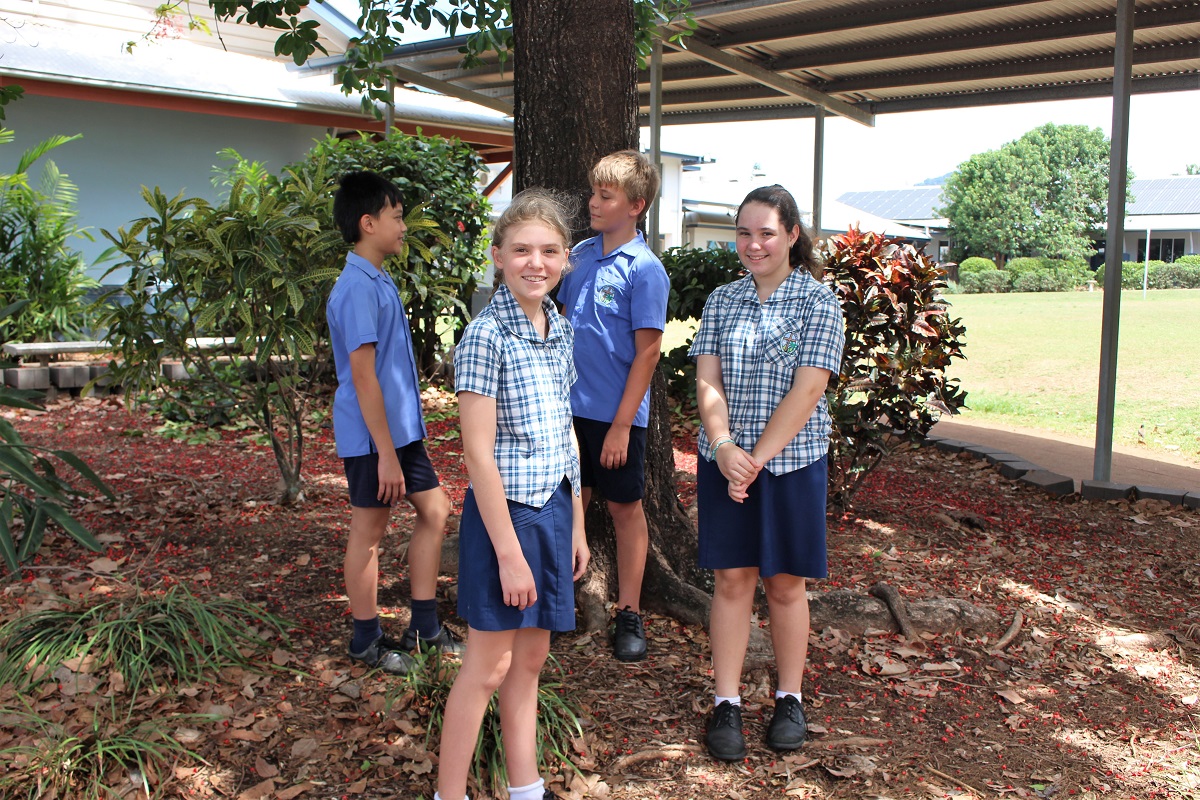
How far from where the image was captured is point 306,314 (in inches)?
199

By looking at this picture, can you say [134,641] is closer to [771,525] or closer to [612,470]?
[612,470]

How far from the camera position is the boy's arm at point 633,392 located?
11.1 ft

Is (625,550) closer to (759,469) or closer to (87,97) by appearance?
(759,469)

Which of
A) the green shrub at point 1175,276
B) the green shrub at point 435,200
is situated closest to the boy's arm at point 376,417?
the green shrub at point 435,200

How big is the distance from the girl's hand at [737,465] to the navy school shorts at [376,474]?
42.2 inches

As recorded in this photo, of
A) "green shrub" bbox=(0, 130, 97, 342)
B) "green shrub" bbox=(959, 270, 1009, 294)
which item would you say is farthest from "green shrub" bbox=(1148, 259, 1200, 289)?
"green shrub" bbox=(0, 130, 97, 342)

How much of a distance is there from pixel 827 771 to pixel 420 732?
4.13 feet

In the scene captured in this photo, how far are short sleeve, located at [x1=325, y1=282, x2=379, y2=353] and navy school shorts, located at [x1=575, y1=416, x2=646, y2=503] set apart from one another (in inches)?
31.5

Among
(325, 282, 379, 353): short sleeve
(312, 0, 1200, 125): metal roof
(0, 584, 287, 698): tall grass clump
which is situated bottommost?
(0, 584, 287, 698): tall grass clump

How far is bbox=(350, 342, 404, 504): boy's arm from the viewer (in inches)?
128

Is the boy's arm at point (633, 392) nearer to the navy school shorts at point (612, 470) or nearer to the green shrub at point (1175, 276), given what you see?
the navy school shorts at point (612, 470)

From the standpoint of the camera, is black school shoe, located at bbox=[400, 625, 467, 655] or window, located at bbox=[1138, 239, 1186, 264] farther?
window, located at bbox=[1138, 239, 1186, 264]

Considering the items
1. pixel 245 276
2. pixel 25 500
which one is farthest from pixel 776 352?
pixel 25 500

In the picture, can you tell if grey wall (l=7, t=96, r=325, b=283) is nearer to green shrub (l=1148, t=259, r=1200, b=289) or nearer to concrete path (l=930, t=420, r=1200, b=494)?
concrete path (l=930, t=420, r=1200, b=494)
